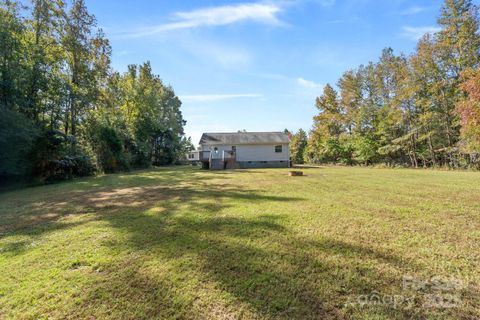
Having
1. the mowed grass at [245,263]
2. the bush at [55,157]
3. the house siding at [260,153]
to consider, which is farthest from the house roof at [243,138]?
the mowed grass at [245,263]

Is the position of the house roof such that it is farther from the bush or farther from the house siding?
the bush

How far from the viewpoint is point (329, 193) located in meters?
6.57

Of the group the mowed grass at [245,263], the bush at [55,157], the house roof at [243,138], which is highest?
the house roof at [243,138]

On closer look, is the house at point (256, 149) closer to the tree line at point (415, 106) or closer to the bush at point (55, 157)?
the bush at point (55, 157)

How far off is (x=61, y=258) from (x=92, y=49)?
18620 mm

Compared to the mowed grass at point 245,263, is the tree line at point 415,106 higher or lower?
higher

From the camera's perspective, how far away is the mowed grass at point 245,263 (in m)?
1.96

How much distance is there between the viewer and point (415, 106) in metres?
21.4

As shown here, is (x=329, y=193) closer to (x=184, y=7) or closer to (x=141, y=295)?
(x=141, y=295)

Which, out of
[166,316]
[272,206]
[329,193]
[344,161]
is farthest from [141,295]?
[344,161]

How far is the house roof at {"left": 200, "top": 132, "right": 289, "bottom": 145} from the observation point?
21.9 m

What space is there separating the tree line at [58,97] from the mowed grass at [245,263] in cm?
799

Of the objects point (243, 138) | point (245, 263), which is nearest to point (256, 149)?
point (243, 138)

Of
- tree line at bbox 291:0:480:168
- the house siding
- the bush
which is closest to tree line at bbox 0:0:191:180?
the bush
